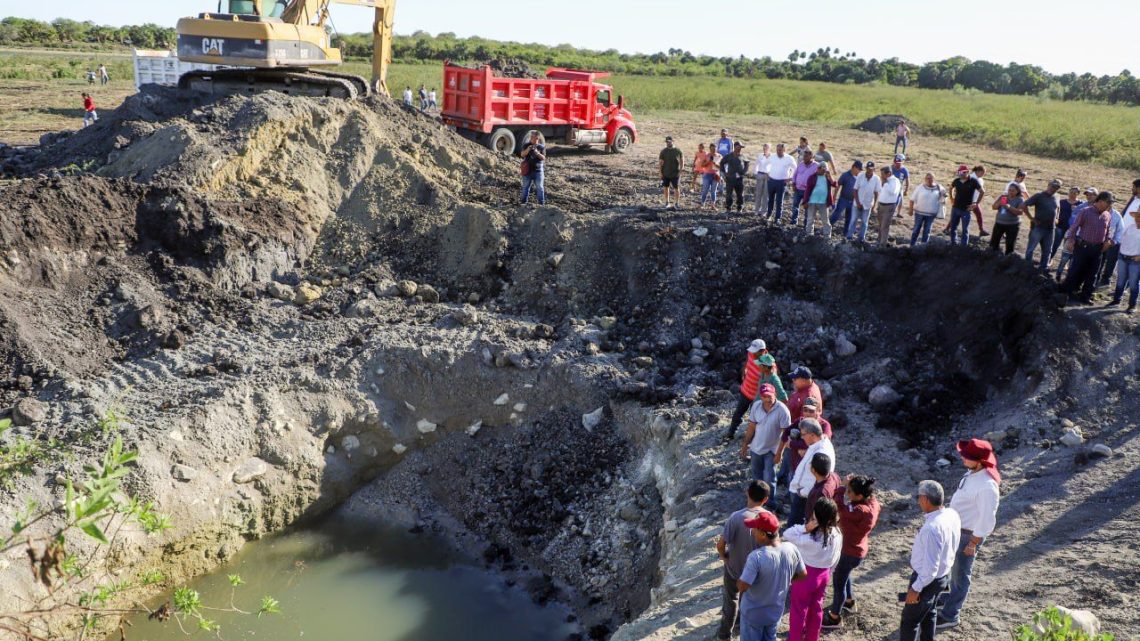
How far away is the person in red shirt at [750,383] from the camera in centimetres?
902

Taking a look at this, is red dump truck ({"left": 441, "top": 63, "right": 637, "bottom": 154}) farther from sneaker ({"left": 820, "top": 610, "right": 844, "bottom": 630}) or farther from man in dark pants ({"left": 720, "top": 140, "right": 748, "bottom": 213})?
sneaker ({"left": 820, "top": 610, "right": 844, "bottom": 630})

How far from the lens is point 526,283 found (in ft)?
42.6

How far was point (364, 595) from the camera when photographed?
978 centimetres

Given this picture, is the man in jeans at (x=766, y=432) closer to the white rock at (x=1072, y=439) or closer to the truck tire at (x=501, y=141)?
the white rock at (x=1072, y=439)

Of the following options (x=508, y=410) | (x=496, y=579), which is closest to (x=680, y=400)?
(x=508, y=410)

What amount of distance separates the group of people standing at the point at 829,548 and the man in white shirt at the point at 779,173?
700 cm

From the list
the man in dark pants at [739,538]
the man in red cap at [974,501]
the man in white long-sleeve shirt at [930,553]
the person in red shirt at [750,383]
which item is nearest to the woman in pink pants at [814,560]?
the man in dark pants at [739,538]

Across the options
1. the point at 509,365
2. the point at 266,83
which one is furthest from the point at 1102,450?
the point at 266,83

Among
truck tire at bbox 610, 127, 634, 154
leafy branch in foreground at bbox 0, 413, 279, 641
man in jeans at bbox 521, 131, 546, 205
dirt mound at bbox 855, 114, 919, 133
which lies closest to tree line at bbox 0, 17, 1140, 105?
dirt mound at bbox 855, 114, 919, 133

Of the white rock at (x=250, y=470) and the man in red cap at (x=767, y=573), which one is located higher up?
the man in red cap at (x=767, y=573)

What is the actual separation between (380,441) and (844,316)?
21.5ft

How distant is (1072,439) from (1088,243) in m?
2.70

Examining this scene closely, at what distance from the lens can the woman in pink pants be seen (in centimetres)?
594

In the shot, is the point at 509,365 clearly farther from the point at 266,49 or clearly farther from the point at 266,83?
the point at 266,83
